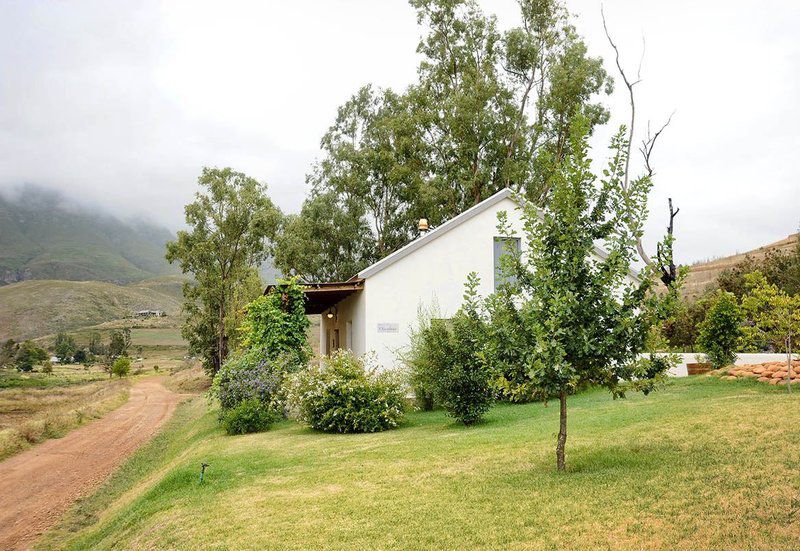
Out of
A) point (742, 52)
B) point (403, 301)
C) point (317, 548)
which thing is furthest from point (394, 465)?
point (742, 52)

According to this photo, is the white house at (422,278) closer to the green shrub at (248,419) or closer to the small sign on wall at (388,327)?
the small sign on wall at (388,327)

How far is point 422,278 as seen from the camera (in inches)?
763

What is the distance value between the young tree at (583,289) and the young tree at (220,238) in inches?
1329

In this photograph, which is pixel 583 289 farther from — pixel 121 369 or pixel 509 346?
pixel 121 369

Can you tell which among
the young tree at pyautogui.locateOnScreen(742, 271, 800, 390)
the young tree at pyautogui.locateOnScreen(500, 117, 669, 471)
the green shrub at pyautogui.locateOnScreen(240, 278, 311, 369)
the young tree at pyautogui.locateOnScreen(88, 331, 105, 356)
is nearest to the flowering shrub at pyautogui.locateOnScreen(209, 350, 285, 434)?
the green shrub at pyautogui.locateOnScreen(240, 278, 311, 369)

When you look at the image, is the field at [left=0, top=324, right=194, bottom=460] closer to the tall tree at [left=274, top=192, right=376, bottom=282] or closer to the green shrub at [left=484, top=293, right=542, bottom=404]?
the tall tree at [left=274, top=192, right=376, bottom=282]

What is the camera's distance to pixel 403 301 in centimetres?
1919

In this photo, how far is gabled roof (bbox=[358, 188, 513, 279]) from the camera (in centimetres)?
1891

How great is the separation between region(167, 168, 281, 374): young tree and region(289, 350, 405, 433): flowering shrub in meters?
25.9

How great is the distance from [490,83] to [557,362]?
2714cm

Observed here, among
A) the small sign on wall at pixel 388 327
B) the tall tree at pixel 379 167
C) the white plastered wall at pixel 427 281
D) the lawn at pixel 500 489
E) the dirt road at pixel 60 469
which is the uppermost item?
the tall tree at pixel 379 167

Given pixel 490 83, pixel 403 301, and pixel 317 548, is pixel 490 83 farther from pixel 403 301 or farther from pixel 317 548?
pixel 317 548

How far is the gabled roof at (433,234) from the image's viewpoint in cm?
1891

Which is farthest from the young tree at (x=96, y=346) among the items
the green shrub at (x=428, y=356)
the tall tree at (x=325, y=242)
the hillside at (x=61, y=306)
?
the green shrub at (x=428, y=356)
